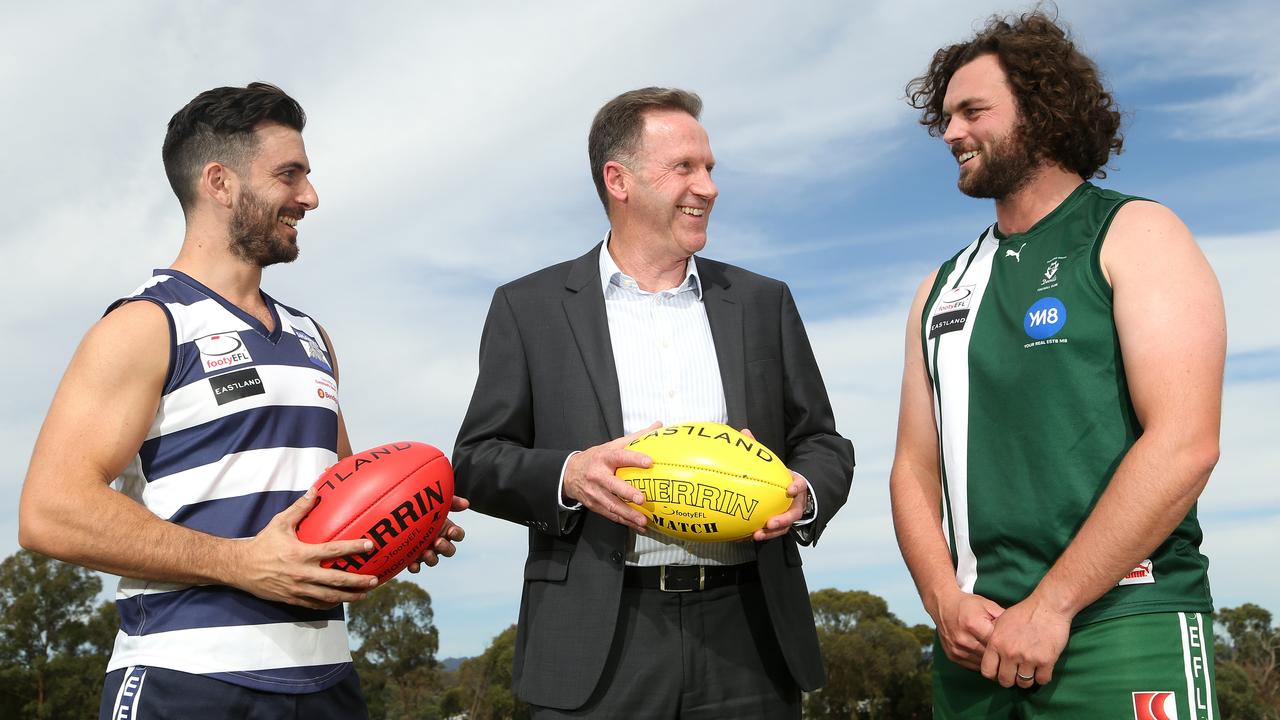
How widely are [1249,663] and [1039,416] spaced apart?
64.6m

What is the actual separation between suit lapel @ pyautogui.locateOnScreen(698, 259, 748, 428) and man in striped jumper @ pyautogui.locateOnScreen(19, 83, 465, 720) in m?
1.82

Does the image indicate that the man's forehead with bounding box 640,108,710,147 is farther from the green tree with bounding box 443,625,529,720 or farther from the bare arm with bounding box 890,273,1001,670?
the green tree with bounding box 443,625,529,720

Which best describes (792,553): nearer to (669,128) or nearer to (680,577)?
(680,577)

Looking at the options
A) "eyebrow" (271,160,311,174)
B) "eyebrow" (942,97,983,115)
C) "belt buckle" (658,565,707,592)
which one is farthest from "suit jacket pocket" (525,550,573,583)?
"eyebrow" (942,97,983,115)

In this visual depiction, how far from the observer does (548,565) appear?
15.8 feet

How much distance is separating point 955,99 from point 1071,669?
250 centimetres

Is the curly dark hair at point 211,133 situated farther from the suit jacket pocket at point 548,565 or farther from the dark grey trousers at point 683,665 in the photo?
the dark grey trousers at point 683,665

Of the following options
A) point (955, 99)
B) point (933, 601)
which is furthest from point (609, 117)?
point (933, 601)

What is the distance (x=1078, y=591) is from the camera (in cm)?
389

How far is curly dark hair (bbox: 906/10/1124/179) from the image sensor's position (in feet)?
15.1

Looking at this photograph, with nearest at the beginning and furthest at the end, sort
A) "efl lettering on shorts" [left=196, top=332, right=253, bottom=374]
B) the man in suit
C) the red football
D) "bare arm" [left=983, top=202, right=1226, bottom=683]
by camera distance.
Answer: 1. "bare arm" [left=983, top=202, right=1226, bottom=683]
2. the red football
3. "efl lettering on shorts" [left=196, top=332, right=253, bottom=374]
4. the man in suit

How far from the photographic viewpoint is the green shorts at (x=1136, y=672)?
3.88 meters

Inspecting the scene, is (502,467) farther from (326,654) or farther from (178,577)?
(178,577)

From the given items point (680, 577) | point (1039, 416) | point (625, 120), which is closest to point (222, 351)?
point (680, 577)
